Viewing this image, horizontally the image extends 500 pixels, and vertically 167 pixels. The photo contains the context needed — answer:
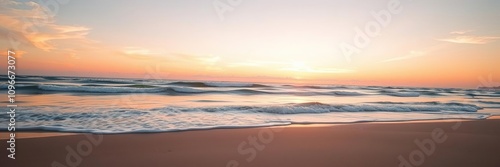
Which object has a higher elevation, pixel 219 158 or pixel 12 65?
pixel 12 65

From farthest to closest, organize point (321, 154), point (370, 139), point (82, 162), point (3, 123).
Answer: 1. point (3, 123)
2. point (370, 139)
3. point (321, 154)
4. point (82, 162)

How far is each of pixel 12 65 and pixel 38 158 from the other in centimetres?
280

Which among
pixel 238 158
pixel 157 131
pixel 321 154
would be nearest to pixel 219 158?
pixel 238 158

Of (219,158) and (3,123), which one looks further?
(3,123)

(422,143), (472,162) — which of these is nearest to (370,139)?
(422,143)

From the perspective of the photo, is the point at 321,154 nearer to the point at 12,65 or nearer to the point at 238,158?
the point at 238,158

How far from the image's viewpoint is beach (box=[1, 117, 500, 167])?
170 inches

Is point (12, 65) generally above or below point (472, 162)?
above

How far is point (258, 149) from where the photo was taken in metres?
5.10

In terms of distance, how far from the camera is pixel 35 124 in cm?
681

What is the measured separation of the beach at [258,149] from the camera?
4320 millimetres

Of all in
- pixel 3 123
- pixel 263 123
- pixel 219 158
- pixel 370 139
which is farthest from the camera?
pixel 263 123

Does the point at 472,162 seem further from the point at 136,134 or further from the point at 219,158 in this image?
the point at 136,134

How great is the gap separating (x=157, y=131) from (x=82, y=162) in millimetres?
2320
